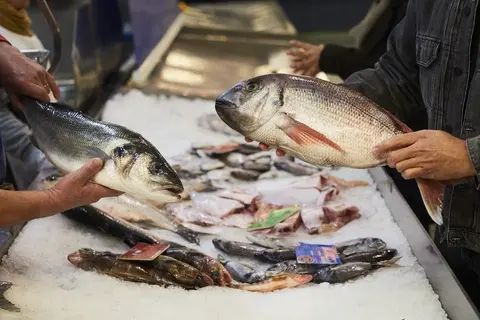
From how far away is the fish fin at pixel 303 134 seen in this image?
2018mm

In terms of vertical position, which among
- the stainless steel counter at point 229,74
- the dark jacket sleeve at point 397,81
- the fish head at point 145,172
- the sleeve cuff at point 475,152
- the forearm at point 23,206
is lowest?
the stainless steel counter at point 229,74

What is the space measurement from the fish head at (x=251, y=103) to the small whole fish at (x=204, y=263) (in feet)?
1.81

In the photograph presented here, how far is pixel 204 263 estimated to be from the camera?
91.2 inches

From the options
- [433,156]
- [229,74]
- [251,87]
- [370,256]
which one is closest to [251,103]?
[251,87]

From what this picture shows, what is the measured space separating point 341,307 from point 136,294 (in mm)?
693

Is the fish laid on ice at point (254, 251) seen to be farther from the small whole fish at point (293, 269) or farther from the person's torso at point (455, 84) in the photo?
the person's torso at point (455, 84)

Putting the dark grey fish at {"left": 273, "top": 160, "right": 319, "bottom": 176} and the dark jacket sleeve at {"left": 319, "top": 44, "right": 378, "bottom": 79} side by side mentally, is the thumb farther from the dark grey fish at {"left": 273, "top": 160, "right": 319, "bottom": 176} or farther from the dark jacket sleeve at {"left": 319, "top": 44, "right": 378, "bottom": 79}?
the dark jacket sleeve at {"left": 319, "top": 44, "right": 378, "bottom": 79}

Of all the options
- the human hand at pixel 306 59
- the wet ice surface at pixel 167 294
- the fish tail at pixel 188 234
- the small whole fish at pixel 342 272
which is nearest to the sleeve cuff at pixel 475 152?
the wet ice surface at pixel 167 294

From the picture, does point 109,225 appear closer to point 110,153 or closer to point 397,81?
point 110,153

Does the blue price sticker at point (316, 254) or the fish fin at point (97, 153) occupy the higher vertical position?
the fish fin at point (97, 153)

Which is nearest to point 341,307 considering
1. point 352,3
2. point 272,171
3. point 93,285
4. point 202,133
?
point 93,285

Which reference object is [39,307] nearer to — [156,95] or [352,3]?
[156,95]

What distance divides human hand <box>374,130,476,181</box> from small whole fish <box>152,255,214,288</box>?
0.82 m

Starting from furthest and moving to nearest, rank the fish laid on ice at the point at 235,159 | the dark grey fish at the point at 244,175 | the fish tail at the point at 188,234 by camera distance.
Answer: the fish laid on ice at the point at 235,159 → the dark grey fish at the point at 244,175 → the fish tail at the point at 188,234
